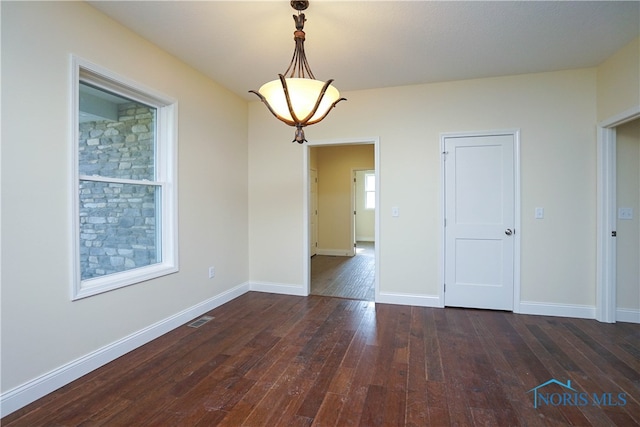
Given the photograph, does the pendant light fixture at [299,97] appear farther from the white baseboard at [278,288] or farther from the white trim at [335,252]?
the white trim at [335,252]

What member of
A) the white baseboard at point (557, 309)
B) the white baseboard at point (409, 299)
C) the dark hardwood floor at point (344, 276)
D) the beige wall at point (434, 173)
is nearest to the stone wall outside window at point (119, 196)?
the beige wall at point (434, 173)

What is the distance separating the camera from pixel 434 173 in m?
3.60

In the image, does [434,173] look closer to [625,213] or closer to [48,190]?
[625,213]

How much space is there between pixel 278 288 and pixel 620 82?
430 centimetres

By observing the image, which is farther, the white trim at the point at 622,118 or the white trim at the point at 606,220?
the white trim at the point at 606,220

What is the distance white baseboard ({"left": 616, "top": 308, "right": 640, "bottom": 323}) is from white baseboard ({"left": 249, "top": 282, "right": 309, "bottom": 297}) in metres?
3.42

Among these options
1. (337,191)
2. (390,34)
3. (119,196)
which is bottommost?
(119,196)

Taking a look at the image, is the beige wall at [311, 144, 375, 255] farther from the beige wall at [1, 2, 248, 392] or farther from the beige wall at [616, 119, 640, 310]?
the beige wall at [1, 2, 248, 392]

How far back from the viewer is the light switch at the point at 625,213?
3.09m

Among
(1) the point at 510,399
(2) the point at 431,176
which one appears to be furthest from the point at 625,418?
(2) the point at 431,176

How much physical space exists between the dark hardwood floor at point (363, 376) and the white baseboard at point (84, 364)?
0.05m

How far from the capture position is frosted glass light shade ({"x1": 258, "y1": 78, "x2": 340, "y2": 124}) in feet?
6.12

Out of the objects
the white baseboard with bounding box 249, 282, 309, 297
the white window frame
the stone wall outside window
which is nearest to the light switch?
the white baseboard with bounding box 249, 282, 309, 297

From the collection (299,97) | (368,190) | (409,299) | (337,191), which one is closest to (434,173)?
(409,299)
